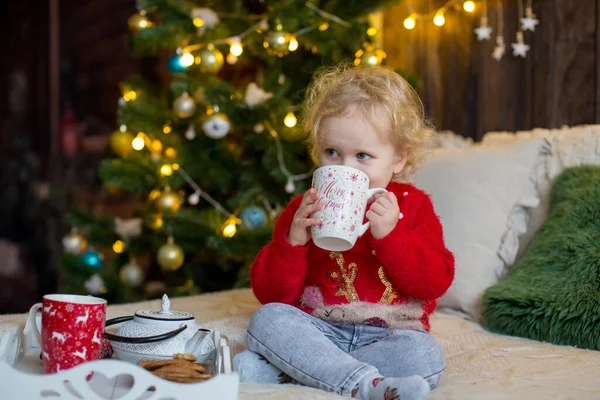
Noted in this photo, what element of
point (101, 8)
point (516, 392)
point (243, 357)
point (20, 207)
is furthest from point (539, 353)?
point (20, 207)

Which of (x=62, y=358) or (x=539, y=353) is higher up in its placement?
(x=62, y=358)

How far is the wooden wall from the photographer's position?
84.0 inches

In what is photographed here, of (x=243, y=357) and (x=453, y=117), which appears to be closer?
(x=243, y=357)

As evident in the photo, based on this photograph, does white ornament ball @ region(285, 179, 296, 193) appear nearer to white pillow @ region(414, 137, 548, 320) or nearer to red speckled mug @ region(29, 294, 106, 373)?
white pillow @ region(414, 137, 548, 320)

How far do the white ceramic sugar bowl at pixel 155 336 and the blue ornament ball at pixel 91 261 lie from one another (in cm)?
151

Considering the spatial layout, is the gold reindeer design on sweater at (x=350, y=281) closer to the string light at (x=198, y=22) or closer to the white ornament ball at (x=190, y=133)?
the white ornament ball at (x=190, y=133)

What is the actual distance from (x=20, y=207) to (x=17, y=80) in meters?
0.77

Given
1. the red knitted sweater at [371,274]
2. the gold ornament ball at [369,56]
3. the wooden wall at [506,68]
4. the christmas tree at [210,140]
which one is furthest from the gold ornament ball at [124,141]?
the red knitted sweater at [371,274]

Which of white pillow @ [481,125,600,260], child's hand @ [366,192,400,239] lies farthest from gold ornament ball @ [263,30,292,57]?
Answer: child's hand @ [366,192,400,239]

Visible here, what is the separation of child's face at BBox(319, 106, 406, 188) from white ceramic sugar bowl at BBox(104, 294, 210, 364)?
42cm

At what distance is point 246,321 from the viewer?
1.58 m

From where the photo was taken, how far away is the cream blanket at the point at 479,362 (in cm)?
109

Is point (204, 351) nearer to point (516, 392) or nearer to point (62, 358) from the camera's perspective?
point (62, 358)

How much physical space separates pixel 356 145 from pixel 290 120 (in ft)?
3.23
